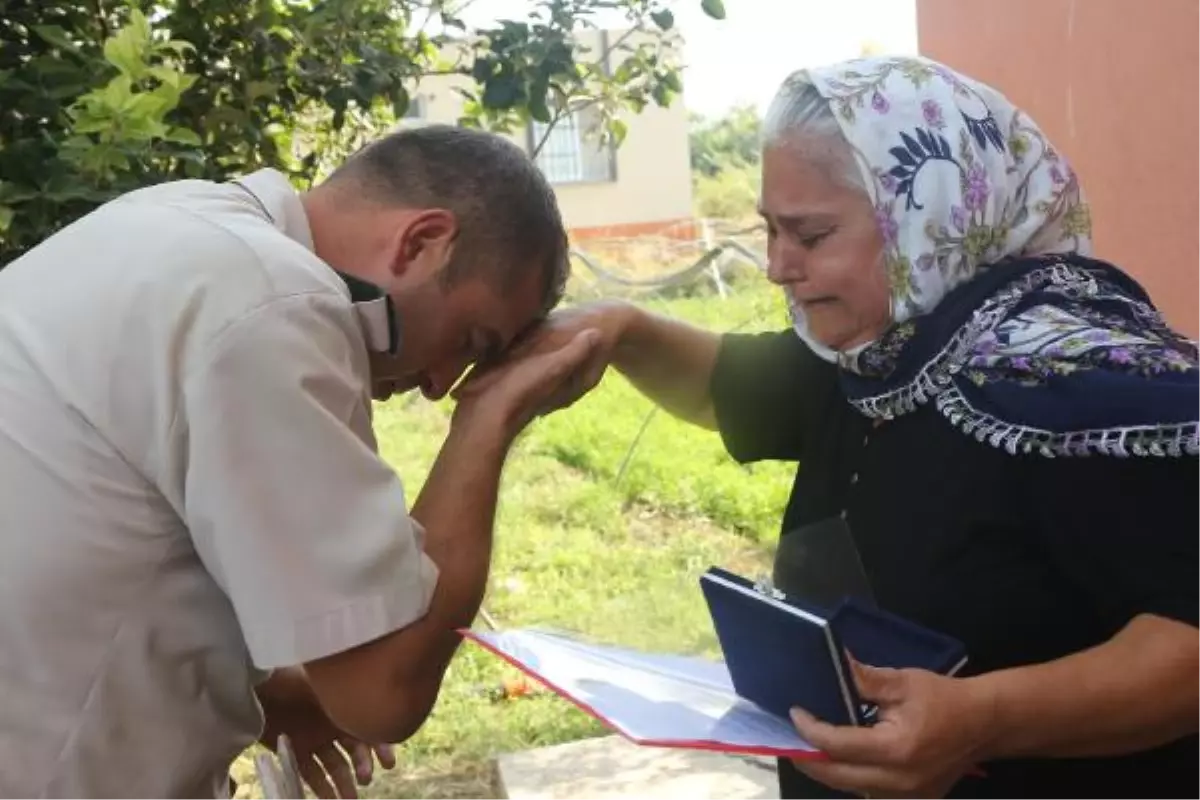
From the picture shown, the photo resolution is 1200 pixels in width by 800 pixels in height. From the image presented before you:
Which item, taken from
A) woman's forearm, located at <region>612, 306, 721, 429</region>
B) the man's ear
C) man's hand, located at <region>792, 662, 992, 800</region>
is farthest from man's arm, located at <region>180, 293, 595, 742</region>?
woman's forearm, located at <region>612, 306, 721, 429</region>

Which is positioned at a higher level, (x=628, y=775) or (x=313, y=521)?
(x=313, y=521)

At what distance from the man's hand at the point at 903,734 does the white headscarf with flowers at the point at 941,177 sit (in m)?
0.54

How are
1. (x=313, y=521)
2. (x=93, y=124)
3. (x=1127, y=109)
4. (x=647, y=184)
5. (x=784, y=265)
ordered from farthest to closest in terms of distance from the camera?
(x=647, y=184), (x=1127, y=109), (x=93, y=124), (x=784, y=265), (x=313, y=521)

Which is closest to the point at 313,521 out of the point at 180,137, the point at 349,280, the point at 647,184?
the point at 349,280

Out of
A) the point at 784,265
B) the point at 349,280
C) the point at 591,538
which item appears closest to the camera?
the point at 349,280

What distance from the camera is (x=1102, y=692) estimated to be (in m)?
1.33

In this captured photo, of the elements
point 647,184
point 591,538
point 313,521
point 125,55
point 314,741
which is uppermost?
point 125,55

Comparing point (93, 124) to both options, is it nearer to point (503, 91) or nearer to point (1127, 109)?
point (503, 91)

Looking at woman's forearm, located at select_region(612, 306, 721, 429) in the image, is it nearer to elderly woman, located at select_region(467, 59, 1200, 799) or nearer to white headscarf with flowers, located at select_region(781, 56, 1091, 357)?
elderly woman, located at select_region(467, 59, 1200, 799)

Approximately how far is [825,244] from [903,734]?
0.68 m

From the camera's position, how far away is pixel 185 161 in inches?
93.0

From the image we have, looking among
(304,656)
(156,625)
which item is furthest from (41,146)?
(304,656)

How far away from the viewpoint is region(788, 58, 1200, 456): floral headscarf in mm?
1472

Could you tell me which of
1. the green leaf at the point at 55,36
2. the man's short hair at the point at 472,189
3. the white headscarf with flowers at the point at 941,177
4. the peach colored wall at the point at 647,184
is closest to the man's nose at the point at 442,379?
the man's short hair at the point at 472,189
